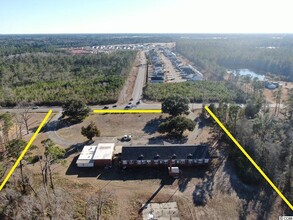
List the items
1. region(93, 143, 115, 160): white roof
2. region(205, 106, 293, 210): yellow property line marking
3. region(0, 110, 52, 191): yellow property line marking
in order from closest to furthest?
region(205, 106, 293, 210): yellow property line marking < region(0, 110, 52, 191): yellow property line marking < region(93, 143, 115, 160): white roof

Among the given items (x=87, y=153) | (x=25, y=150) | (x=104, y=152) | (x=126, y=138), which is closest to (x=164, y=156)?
(x=104, y=152)

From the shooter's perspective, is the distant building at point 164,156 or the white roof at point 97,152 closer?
the distant building at point 164,156

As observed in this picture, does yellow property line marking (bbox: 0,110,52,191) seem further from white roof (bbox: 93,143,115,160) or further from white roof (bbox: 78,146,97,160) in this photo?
white roof (bbox: 93,143,115,160)

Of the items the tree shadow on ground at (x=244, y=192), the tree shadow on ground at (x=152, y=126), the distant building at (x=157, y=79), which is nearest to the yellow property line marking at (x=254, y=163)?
the tree shadow on ground at (x=244, y=192)

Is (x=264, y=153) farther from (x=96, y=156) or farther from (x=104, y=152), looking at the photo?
(x=96, y=156)

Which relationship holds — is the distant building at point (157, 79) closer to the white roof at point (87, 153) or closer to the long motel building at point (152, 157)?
the white roof at point (87, 153)

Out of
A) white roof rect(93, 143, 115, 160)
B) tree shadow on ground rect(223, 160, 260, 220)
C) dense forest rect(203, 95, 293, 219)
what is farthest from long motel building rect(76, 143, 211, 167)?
dense forest rect(203, 95, 293, 219)

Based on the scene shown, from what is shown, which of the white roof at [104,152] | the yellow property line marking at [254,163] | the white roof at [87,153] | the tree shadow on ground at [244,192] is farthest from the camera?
the white roof at [87,153]
